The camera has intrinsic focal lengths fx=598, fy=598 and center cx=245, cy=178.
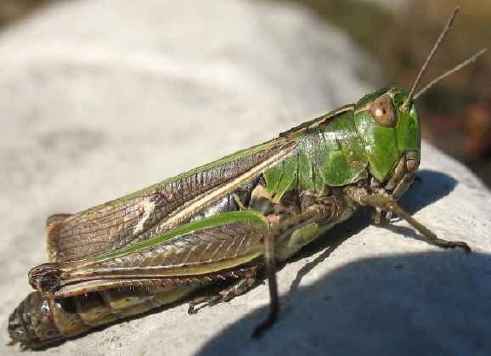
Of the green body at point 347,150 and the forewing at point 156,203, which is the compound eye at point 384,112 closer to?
the green body at point 347,150

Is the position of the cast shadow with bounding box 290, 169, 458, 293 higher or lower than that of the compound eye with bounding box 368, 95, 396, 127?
lower

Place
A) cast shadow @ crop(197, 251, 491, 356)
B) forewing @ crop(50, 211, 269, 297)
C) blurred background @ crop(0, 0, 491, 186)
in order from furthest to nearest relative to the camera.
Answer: blurred background @ crop(0, 0, 491, 186) → forewing @ crop(50, 211, 269, 297) → cast shadow @ crop(197, 251, 491, 356)

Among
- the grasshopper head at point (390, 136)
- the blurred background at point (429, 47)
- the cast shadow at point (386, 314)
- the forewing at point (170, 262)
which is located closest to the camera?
the cast shadow at point (386, 314)

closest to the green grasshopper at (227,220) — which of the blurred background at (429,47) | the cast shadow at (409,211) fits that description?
the cast shadow at (409,211)

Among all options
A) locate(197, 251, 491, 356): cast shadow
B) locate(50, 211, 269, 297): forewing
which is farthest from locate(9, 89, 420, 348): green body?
locate(197, 251, 491, 356): cast shadow

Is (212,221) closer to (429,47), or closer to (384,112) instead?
(384,112)

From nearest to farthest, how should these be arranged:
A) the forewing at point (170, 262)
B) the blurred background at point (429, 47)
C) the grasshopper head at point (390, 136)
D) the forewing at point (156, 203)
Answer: the forewing at point (170, 262)
the grasshopper head at point (390, 136)
the forewing at point (156, 203)
the blurred background at point (429, 47)

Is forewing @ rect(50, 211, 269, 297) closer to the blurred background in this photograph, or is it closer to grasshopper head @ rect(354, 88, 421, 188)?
grasshopper head @ rect(354, 88, 421, 188)

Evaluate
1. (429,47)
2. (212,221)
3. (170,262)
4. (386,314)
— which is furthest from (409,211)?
(429,47)
